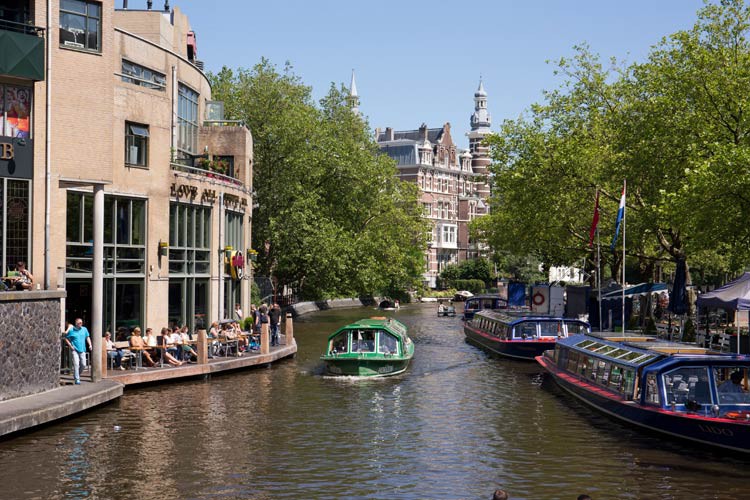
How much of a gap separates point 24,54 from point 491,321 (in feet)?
100

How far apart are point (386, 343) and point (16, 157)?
51.9 ft

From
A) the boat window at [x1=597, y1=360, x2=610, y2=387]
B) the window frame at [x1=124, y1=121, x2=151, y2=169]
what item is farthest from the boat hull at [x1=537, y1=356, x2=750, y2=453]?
the window frame at [x1=124, y1=121, x2=151, y2=169]

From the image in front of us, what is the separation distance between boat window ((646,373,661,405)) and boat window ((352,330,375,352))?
1407 centimetres

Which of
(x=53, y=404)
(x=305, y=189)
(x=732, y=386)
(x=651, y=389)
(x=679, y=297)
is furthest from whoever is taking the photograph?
(x=305, y=189)

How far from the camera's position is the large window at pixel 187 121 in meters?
43.7

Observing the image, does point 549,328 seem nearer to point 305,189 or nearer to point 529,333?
point 529,333

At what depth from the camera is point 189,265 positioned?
41094 millimetres

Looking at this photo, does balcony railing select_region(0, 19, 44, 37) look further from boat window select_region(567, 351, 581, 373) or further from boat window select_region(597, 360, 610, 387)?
boat window select_region(567, 351, 581, 373)

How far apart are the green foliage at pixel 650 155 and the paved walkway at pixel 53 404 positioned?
23697 millimetres

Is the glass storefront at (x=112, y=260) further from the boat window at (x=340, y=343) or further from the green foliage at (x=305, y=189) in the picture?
the green foliage at (x=305, y=189)

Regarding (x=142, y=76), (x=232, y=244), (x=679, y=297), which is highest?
(x=142, y=76)

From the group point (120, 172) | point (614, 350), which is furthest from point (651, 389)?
point (120, 172)

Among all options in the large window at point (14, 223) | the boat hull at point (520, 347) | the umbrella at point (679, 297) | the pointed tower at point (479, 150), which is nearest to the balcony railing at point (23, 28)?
the large window at point (14, 223)

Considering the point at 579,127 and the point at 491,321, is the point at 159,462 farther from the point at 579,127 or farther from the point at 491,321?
the point at 579,127
